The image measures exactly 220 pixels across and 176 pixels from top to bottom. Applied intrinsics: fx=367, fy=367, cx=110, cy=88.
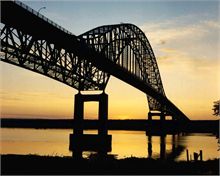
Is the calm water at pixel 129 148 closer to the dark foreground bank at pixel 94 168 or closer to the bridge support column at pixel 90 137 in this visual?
the bridge support column at pixel 90 137

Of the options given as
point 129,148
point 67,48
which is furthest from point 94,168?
point 129,148

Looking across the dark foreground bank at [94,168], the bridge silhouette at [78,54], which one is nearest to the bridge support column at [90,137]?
the bridge silhouette at [78,54]

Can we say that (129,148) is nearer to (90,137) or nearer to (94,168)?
(90,137)

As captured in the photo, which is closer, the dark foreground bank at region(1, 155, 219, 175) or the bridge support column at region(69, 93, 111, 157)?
the dark foreground bank at region(1, 155, 219, 175)

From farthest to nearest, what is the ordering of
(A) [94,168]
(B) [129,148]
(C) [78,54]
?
1. (B) [129,148]
2. (C) [78,54]
3. (A) [94,168]

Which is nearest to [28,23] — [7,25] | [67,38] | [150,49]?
[7,25]

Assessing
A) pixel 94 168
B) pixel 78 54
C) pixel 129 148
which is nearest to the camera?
pixel 94 168

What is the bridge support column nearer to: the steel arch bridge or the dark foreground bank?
the steel arch bridge

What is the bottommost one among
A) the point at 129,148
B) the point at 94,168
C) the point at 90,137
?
the point at 129,148

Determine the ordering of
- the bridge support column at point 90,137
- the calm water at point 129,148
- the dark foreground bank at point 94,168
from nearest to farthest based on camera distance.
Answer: the dark foreground bank at point 94,168, the bridge support column at point 90,137, the calm water at point 129,148

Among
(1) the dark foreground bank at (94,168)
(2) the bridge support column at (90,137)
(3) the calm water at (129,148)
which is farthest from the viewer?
(3) the calm water at (129,148)

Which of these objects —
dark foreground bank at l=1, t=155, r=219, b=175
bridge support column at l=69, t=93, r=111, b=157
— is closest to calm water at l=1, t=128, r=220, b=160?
bridge support column at l=69, t=93, r=111, b=157
